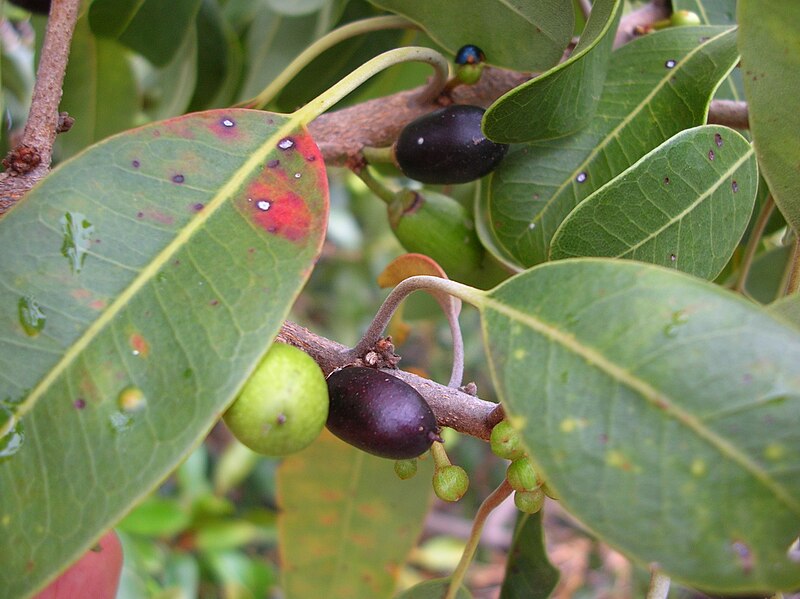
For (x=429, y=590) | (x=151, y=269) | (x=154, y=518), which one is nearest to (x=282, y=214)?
(x=151, y=269)

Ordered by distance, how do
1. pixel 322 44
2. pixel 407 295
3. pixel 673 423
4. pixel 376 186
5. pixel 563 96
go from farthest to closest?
1. pixel 376 186
2. pixel 322 44
3. pixel 563 96
4. pixel 407 295
5. pixel 673 423

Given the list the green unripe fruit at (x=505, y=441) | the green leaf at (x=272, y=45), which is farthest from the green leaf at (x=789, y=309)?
the green leaf at (x=272, y=45)

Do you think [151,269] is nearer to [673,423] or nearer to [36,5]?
[673,423]

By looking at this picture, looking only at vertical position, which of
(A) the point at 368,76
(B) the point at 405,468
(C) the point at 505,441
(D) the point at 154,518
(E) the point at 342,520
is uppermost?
(A) the point at 368,76

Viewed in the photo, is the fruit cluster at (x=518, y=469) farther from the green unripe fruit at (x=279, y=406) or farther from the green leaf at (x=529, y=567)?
the green leaf at (x=529, y=567)

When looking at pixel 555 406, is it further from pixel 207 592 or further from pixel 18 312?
pixel 207 592

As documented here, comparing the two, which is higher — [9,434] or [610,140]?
[610,140]
